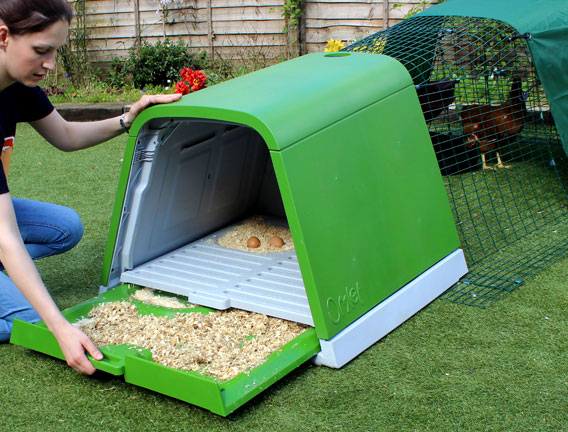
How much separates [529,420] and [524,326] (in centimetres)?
60

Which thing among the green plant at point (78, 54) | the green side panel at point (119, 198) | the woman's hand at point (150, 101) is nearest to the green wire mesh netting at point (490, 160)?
the woman's hand at point (150, 101)

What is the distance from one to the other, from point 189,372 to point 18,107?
1184 millimetres

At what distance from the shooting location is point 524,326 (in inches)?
95.3

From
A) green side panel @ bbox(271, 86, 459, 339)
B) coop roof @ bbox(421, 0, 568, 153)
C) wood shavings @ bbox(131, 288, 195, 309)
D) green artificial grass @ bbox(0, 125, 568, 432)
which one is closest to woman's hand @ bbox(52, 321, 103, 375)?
green artificial grass @ bbox(0, 125, 568, 432)

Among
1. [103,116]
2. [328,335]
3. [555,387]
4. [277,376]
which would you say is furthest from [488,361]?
[103,116]

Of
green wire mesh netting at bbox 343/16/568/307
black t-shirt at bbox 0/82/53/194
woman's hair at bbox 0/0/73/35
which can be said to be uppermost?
woman's hair at bbox 0/0/73/35

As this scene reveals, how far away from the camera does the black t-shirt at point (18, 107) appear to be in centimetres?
239

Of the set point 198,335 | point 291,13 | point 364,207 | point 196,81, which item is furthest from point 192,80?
point 291,13

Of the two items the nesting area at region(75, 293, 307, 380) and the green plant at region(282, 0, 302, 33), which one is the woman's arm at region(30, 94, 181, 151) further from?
the green plant at region(282, 0, 302, 33)

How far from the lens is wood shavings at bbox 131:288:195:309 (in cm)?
251

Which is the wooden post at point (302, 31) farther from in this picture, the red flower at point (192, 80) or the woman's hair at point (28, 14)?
the woman's hair at point (28, 14)

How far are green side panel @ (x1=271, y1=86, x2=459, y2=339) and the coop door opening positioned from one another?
180 mm

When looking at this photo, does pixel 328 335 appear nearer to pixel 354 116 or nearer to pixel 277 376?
pixel 277 376

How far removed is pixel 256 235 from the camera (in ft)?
10.4
